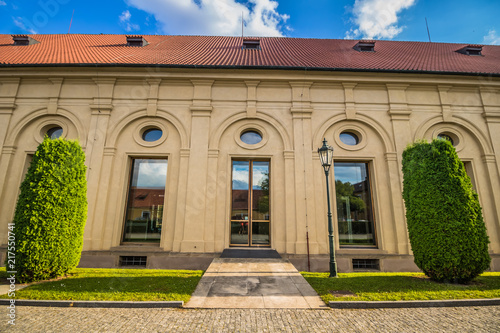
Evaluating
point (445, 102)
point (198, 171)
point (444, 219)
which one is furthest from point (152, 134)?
point (445, 102)

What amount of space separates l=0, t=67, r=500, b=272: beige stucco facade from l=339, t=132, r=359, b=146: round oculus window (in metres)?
0.32

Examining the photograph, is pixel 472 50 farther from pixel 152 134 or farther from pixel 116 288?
pixel 116 288

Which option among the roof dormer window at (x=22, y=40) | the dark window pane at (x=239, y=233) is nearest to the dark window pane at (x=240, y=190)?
the dark window pane at (x=239, y=233)

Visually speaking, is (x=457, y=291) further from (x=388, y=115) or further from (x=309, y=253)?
(x=388, y=115)

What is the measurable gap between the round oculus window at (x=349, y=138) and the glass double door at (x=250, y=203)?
3691mm

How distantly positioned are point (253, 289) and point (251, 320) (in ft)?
4.29

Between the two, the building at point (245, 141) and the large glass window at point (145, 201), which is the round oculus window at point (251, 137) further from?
the large glass window at point (145, 201)

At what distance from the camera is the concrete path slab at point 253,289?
4.63m

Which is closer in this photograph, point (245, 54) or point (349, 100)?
point (349, 100)

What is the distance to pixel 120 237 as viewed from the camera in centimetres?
926

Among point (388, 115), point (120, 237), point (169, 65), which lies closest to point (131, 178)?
point (120, 237)

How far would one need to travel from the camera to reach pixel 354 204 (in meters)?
9.74

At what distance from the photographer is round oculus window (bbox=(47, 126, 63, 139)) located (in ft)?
33.3

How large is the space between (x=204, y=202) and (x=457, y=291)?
7961mm
